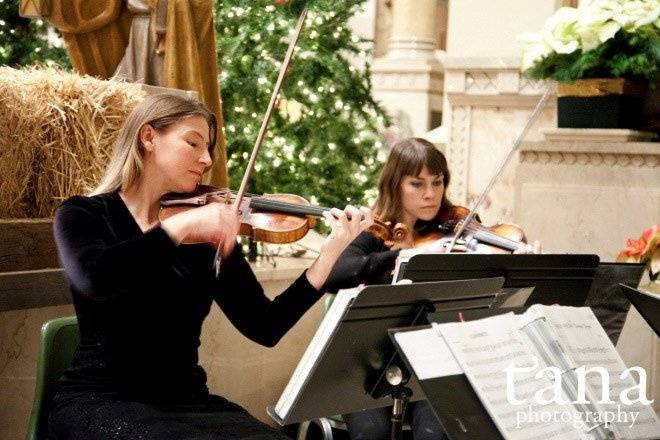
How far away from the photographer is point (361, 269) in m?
3.42

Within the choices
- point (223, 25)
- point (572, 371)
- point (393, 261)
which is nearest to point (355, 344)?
point (572, 371)

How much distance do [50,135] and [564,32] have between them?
2.12 m

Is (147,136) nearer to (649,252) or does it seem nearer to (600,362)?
(600,362)

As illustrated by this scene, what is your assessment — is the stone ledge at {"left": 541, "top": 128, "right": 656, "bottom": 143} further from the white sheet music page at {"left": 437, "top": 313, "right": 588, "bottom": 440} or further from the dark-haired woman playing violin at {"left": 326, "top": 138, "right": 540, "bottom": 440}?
the white sheet music page at {"left": 437, "top": 313, "right": 588, "bottom": 440}

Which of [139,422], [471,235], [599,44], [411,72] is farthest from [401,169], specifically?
[411,72]

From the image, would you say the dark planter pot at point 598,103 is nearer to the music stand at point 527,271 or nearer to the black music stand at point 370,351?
the music stand at point 527,271

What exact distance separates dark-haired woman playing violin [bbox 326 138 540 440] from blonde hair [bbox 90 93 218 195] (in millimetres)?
1017

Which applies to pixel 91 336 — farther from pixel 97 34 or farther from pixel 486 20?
pixel 486 20

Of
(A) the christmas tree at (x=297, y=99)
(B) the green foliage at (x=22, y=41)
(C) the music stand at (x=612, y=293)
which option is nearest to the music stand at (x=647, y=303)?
(C) the music stand at (x=612, y=293)

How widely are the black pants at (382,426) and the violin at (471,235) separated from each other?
601mm

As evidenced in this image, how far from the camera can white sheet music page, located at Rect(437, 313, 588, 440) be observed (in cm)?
195

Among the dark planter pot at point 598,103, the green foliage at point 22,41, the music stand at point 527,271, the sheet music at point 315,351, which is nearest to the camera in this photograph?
the sheet music at point 315,351

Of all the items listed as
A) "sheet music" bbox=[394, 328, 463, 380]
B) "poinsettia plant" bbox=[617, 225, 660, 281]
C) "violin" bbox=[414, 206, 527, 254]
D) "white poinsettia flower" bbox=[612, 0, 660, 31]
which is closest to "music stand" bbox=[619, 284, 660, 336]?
"sheet music" bbox=[394, 328, 463, 380]

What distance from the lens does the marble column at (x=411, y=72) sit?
755cm
